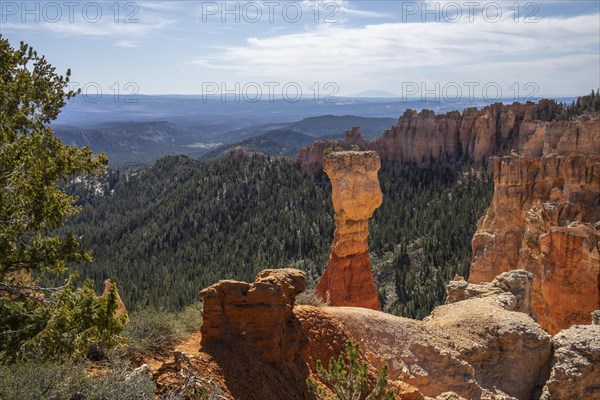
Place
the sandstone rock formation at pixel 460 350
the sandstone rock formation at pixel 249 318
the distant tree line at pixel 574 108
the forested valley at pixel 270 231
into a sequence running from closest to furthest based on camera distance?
the sandstone rock formation at pixel 249 318 < the sandstone rock formation at pixel 460 350 < the forested valley at pixel 270 231 < the distant tree line at pixel 574 108

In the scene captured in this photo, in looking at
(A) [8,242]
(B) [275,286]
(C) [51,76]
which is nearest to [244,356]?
(B) [275,286]

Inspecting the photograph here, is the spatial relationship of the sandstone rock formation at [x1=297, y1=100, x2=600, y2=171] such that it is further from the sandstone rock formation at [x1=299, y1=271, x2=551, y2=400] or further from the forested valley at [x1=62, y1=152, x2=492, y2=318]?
the sandstone rock formation at [x1=299, y1=271, x2=551, y2=400]

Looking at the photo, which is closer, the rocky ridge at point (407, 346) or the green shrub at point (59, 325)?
the green shrub at point (59, 325)

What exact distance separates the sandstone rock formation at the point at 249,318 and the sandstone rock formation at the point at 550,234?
1467 centimetres

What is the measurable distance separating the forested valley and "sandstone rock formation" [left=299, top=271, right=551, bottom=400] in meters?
19.8

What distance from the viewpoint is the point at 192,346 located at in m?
9.72

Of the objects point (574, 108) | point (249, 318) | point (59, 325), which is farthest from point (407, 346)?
point (574, 108)

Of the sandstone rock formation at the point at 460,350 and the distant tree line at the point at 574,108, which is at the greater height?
the distant tree line at the point at 574,108

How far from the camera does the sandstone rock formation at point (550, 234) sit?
2012 centimetres

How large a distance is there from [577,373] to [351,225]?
1130 cm

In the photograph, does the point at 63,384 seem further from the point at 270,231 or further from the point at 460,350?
the point at 270,231

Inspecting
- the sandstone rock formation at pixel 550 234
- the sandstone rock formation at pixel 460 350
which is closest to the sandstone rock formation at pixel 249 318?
the sandstone rock formation at pixel 460 350

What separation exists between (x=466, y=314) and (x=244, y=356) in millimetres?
7142

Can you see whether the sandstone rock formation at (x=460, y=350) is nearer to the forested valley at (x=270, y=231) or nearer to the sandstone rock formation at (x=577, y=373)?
the sandstone rock formation at (x=577, y=373)
